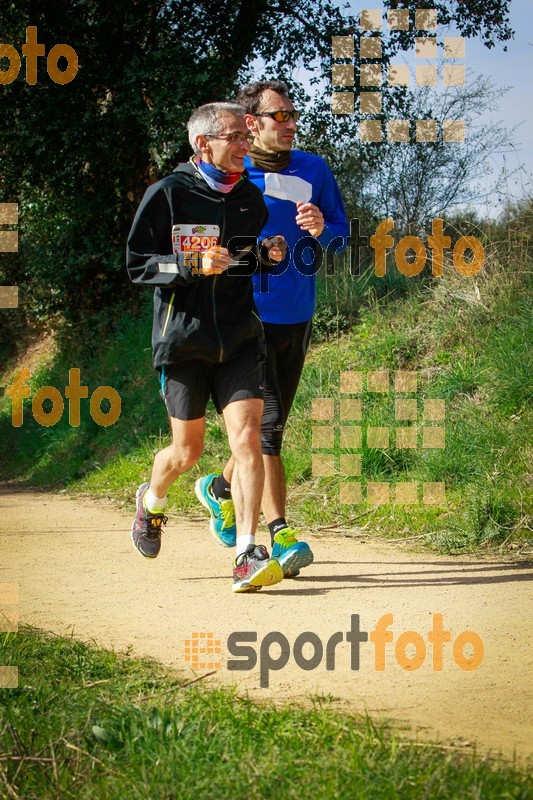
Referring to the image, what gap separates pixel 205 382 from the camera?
219 inches

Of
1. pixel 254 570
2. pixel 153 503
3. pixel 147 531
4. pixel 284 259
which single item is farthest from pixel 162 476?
pixel 284 259

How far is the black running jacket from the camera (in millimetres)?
5324

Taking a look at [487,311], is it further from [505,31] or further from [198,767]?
[198,767]

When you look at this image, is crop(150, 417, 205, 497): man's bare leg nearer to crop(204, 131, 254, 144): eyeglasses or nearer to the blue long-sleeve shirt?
the blue long-sleeve shirt

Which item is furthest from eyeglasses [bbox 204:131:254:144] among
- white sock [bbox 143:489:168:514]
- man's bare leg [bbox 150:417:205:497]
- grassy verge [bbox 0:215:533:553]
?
grassy verge [bbox 0:215:533:553]

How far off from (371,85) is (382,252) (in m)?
3.62

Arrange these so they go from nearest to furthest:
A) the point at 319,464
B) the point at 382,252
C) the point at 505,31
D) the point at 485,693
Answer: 1. the point at 485,693
2. the point at 319,464
3. the point at 382,252
4. the point at 505,31

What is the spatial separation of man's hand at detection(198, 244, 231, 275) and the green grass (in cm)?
212

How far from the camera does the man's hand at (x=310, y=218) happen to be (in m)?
5.75

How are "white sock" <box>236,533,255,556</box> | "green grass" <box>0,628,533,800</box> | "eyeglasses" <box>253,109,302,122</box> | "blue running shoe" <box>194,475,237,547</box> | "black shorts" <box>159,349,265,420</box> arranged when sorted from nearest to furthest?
"green grass" <box>0,628,533,800</box>
"white sock" <box>236,533,255,556</box>
"black shorts" <box>159,349,265,420</box>
"eyeglasses" <box>253,109,302,122</box>
"blue running shoe" <box>194,475,237,547</box>

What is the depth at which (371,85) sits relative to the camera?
15.0 metres

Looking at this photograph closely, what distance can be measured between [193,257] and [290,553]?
5.40ft

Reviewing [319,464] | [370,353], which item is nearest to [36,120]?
[370,353]

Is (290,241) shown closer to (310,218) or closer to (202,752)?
(310,218)
